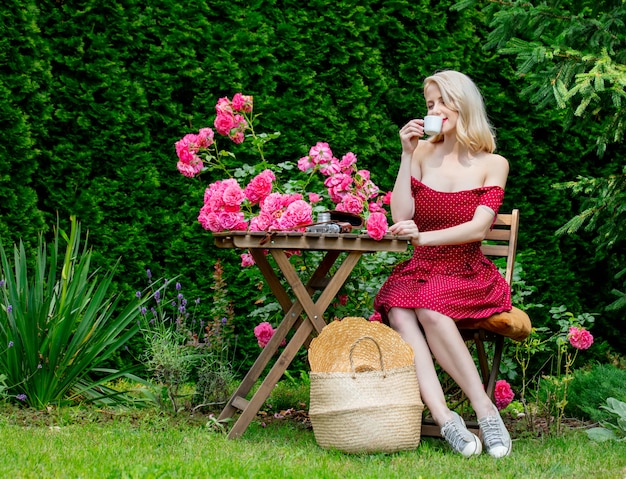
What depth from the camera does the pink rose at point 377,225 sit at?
345 cm

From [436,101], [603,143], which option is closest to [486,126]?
[436,101]

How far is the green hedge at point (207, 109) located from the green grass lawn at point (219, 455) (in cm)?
126

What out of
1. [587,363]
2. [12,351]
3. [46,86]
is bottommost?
[587,363]

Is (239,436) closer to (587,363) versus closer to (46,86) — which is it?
(46,86)

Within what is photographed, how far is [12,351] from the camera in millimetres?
3982

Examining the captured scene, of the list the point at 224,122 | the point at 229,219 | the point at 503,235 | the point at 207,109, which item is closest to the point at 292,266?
the point at 229,219

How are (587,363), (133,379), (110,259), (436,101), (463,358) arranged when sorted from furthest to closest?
1. (587,363)
2. (110,259)
3. (133,379)
4. (436,101)
5. (463,358)

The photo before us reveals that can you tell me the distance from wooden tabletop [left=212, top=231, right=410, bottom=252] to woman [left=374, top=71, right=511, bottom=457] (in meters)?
0.06

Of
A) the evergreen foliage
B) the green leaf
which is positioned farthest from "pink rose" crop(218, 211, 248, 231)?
the green leaf

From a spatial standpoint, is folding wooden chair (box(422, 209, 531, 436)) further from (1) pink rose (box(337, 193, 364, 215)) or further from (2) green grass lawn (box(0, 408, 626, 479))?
(1) pink rose (box(337, 193, 364, 215))

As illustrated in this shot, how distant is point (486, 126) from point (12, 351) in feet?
7.83

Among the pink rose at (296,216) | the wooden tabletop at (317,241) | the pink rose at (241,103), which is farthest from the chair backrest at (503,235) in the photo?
the pink rose at (241,103)

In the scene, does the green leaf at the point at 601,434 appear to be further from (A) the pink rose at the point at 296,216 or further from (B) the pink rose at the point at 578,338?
(A) the pink rose at the point at 296,216

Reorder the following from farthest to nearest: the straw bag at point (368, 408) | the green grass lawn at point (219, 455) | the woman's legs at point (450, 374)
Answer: the woman's legs at point (450, 374)
the straw bag at point (368, 408)
the green grass lawn at point (219, 455)
